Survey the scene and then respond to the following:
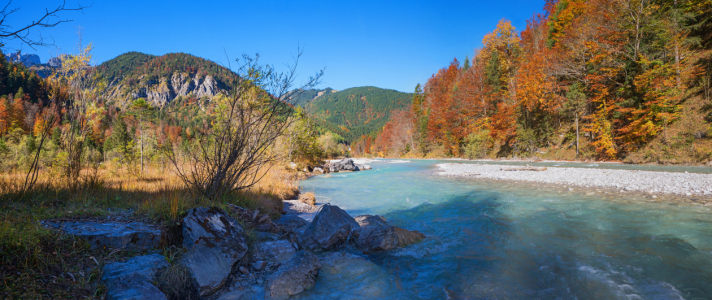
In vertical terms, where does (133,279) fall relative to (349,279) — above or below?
above

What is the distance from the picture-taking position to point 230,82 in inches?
196

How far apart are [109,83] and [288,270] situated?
8.50 meters

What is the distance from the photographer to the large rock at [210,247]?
9.83ft

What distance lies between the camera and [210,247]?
3.25 m

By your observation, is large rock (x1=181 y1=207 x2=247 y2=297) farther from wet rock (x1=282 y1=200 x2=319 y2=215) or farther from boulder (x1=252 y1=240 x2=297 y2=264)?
wet rock (x1=282 y1=200 x2=319 y2=215)

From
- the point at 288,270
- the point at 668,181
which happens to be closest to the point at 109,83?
the point at 288,270

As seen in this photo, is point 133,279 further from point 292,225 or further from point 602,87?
point 602,87

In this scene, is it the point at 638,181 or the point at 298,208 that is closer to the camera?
the point at 298,208

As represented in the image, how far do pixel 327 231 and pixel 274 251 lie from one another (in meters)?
1.03

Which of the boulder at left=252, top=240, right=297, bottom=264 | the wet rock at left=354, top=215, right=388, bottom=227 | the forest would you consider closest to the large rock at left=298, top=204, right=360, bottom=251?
the boulder at left=252, top=240, right=297, bottom=264

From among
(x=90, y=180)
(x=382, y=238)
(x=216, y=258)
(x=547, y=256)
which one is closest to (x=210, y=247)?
(x=216, y=258)

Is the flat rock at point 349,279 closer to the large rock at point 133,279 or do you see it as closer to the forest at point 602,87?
the large rock at point 133,279

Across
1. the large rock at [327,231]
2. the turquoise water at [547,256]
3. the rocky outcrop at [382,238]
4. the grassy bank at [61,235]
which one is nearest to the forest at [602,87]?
the turquoise water at [547,256]

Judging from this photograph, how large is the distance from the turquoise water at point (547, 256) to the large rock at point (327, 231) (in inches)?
35.1
